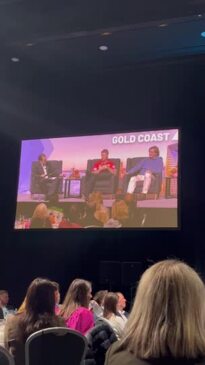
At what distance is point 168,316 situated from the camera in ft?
3.14

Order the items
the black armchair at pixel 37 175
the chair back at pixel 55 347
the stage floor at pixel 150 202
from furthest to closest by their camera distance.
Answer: the black armchair at pixel 37 175, the stage floor at pixel 150 202, the chair back at pixel 55 347

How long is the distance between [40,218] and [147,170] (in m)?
1.77

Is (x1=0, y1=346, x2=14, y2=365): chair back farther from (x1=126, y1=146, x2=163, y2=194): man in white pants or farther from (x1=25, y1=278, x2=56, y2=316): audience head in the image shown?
(x1=126, y1=146, x2=163, y2=194): man in white pants

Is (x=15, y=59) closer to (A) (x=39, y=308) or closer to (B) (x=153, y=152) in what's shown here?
(B) (x=153, y=152)

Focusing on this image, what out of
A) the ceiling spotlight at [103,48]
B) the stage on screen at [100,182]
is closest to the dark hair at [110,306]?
the stage on screen at [100,182]

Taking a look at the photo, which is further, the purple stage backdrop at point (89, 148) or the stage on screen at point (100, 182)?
the purple stage backdrop at point (89, 148)

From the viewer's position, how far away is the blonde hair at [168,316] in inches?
36.3

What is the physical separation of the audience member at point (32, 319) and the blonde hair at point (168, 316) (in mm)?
1212

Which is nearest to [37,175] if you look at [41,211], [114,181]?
[41,211]

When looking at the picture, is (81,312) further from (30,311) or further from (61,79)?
(61,79)

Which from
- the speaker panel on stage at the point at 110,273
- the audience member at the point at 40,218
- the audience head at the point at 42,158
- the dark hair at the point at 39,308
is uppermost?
the audience head at the point at 42,158

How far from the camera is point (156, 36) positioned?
268 inches

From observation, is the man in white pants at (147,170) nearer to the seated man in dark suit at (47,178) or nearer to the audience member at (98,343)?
the seated man in dark suit at (47,178)

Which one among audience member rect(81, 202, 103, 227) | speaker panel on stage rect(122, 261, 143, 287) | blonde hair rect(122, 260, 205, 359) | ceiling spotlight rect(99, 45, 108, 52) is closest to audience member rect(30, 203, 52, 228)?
audience member rect(81, 202, 103, 227)
